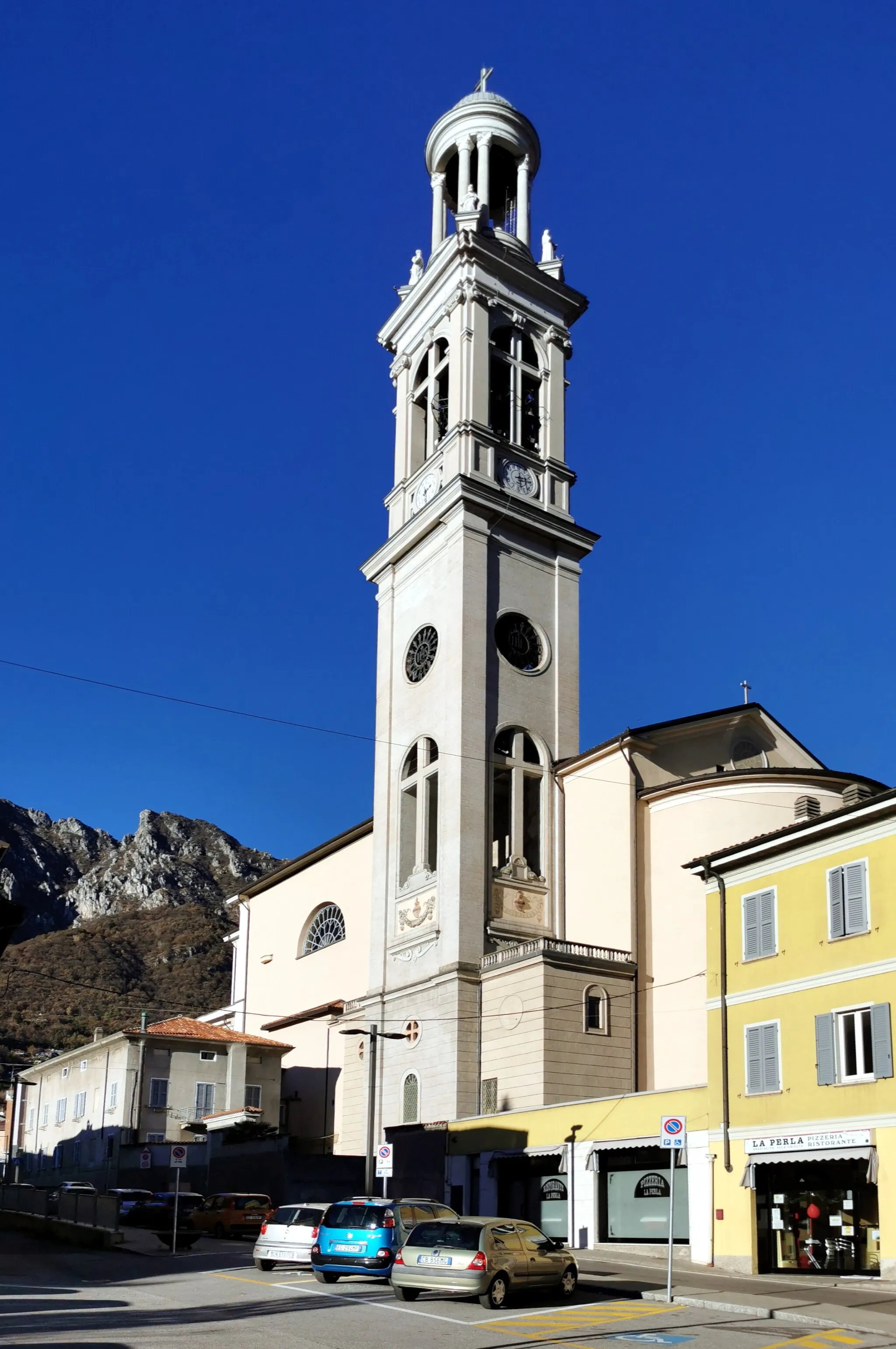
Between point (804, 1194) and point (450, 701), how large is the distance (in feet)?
79.1

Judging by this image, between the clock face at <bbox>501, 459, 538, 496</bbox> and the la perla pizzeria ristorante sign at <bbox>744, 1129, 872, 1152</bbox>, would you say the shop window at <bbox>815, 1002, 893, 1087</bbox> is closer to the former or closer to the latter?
the la perla pizzeria ristorante sign at <bbox>744, 1129, 872, 1152</bbox>

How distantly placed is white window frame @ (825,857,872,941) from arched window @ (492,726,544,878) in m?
20.1

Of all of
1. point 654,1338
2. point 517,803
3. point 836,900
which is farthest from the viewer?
point 517,803

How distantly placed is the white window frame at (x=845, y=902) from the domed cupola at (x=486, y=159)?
38868 mm

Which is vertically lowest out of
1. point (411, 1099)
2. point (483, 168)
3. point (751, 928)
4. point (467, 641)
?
point (411, 1099)

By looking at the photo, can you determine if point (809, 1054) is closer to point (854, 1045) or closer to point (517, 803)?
point (854, 1045)

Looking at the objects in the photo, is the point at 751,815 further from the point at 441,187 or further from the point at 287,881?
the point at 441,187

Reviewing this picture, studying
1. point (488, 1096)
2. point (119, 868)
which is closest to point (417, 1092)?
point (488, 1096)

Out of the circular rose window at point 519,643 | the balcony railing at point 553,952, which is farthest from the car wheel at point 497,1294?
the circular rose window at point 519,643

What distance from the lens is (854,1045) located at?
27.0 m

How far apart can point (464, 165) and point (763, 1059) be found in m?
44.4

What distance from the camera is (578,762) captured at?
48.7 metres

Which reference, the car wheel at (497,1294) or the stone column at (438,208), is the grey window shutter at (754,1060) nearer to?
the car wheel at (497,1294)

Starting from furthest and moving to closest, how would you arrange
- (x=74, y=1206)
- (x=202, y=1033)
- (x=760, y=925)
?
1. (x=202, y=1033)
2. (x=74, y=1206)
3. (x=760, y=925)
